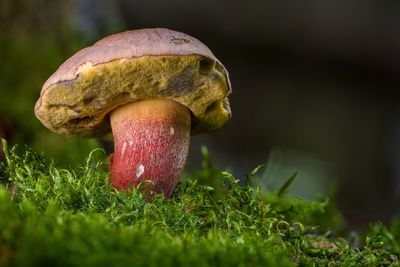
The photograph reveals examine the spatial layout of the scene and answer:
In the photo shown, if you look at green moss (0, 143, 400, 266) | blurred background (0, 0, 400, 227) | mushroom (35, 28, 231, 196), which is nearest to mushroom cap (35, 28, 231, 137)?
mushroom (35, 28, 231, 196)

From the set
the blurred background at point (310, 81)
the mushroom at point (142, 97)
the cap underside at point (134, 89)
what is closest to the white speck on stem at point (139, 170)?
the mushroom at point (142, 97)

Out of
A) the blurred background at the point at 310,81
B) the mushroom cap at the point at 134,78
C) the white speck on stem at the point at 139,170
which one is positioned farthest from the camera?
the blurred background at the point at 310,81

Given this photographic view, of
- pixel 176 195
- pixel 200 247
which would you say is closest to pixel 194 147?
pixel 176 195

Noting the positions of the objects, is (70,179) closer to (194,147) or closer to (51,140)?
(51,140)

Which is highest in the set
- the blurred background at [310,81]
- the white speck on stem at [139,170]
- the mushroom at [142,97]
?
the mushroom at [142,97]

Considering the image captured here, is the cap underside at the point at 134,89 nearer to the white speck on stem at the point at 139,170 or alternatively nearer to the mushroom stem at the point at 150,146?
the mushroom stem at the point at 150,146

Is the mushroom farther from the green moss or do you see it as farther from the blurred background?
the blurred background
